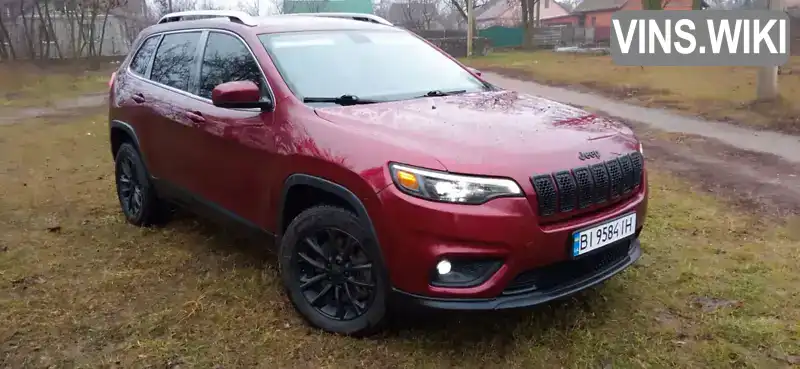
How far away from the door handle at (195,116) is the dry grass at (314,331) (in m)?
0.91

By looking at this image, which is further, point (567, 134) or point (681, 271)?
point (681, 271)

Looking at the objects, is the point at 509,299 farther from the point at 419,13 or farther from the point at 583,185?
the point at 419,13

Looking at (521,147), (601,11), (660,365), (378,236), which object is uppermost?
(601,11)

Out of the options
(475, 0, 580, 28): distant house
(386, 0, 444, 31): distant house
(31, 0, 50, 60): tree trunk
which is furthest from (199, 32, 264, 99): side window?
(475, 0, 580, 28): distant house

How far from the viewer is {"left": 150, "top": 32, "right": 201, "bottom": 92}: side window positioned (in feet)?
15.2

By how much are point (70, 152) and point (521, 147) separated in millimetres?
8044

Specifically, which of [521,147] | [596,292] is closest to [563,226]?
[521,147]

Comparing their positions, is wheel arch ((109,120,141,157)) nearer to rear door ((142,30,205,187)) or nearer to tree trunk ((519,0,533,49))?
rear door ((142,30,205,187))

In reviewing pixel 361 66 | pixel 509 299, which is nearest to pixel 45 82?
pixel 361 66

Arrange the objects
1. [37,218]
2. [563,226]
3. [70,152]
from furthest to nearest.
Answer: [70,152] < [37,218] < [563,226]

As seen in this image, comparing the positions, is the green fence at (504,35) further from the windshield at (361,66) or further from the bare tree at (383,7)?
the windshield at (361,66)

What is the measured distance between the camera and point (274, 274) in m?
4.31

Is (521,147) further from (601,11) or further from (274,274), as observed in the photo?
(601,11)

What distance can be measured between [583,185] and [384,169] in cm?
92
